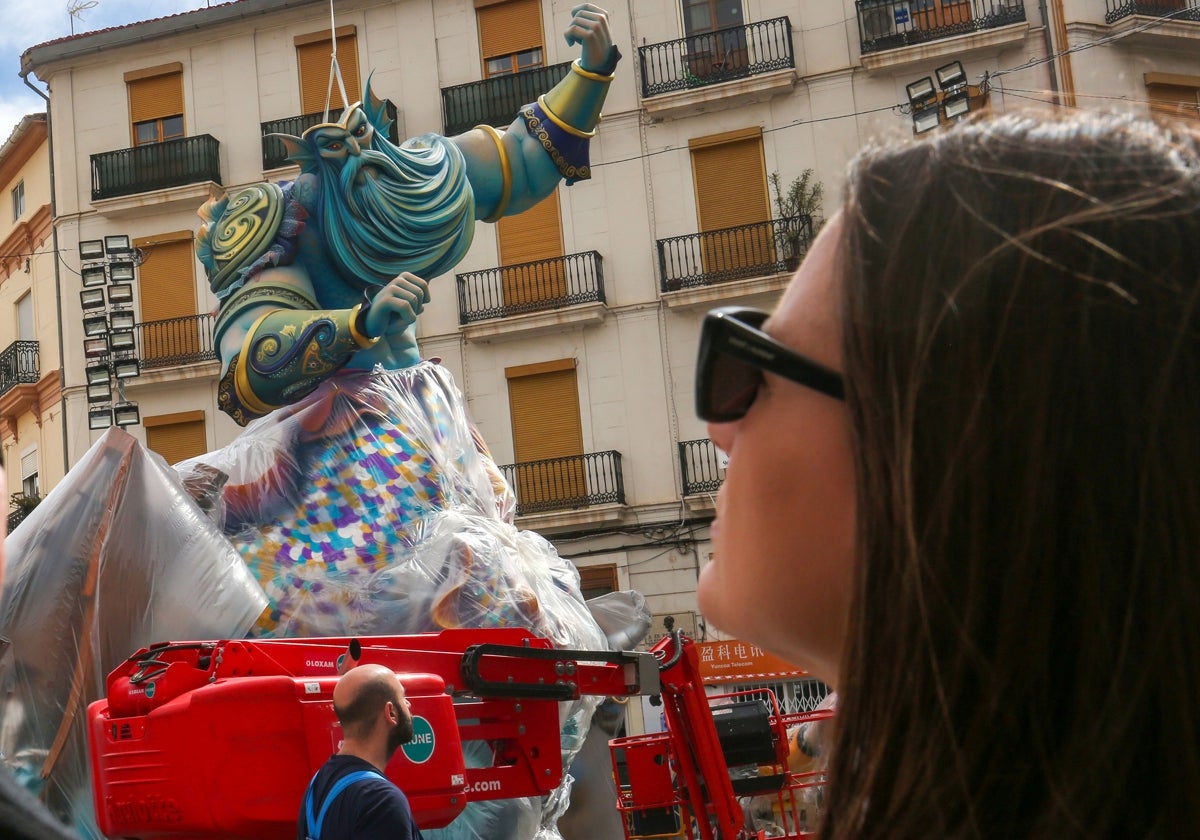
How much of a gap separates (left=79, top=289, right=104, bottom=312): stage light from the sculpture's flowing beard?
48.1ft

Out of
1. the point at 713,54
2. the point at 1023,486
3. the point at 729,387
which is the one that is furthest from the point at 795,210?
the point at 1023,486

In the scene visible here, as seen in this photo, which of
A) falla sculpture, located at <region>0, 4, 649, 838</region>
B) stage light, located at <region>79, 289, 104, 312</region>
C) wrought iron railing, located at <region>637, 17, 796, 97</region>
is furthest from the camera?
wrought iron railing, located at <region>637, 17, 796, 97</region>

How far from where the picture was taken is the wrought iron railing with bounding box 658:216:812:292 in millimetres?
18812

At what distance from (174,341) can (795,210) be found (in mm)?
8765

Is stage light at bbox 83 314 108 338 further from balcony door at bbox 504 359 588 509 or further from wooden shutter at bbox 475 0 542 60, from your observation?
wooden shutter at bbox 475 0 542 60

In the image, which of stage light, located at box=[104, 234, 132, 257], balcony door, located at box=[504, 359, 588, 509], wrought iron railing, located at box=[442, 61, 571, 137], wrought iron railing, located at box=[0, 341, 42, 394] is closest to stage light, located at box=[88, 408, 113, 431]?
stage light, located at box=[104, 234, 132, 257]

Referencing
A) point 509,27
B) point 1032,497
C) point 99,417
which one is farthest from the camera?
point 509,27

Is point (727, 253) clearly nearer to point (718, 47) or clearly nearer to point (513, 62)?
point (718, 47)

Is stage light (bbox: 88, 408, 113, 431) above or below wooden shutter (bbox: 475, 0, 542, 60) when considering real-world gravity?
below

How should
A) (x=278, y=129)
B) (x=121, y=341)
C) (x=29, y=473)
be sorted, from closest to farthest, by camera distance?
(x=121, y=341) → (x=278, y=129) → (x=29, y=473)

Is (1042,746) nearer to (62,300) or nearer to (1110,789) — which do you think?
(1110,789)

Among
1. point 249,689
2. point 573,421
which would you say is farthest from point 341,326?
point 573,421

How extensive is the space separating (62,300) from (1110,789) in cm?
2261

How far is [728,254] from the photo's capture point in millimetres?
19062
